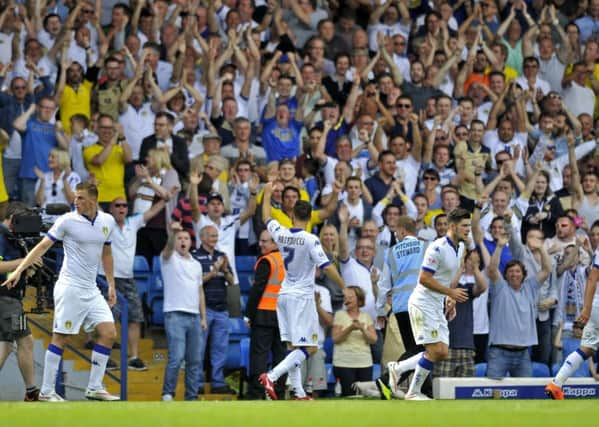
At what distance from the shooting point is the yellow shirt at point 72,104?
1959 cm

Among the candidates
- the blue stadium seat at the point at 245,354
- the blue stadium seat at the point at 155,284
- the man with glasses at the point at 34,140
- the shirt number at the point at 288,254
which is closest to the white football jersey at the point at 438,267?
the shirt number at the point at 288,254

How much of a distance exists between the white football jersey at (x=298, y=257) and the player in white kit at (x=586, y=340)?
9.12ft

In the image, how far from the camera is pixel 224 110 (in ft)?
65.7

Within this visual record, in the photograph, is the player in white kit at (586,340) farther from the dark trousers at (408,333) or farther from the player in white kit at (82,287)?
the player in white kit at (82,287)

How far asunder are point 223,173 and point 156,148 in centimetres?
100

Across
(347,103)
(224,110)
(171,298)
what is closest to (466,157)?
(347,103)

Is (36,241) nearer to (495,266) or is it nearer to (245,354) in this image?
(245,354)

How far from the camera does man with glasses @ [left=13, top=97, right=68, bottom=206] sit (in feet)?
61.0

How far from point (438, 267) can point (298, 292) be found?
198 cm

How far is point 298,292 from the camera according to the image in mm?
15102

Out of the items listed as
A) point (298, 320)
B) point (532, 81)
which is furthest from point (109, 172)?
point (532, 81)

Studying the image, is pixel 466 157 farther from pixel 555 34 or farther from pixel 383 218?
pixel 555 34

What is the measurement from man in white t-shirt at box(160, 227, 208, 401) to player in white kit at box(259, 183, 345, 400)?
Result: 5.81 feet

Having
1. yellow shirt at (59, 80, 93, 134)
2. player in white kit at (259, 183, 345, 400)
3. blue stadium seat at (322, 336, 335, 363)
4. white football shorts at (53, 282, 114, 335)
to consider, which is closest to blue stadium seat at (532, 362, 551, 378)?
blue stadium seat at (322, 336, 335, 363)
